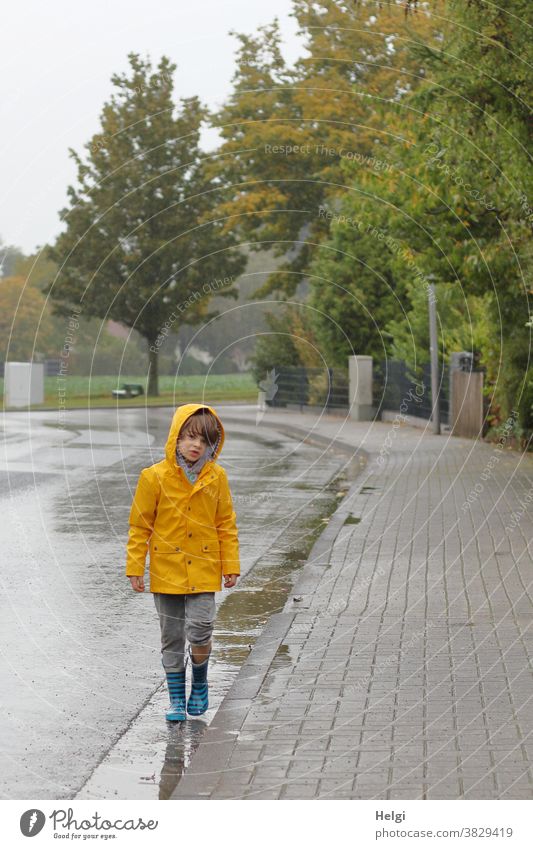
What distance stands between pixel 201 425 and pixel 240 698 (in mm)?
1300

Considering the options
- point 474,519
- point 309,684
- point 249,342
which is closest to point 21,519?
point 474,519

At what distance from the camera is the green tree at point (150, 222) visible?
39.4 meters

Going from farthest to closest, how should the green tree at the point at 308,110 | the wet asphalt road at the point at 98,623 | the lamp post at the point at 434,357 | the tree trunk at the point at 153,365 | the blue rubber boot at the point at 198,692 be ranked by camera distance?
1. the green tree at the point at 308,110
2. the tree trunk at the point at 153,365
3. the lamp post at the point at 434,357
4. the blue rubber boot at the point at 198,692
5. the wet asphalt road at the point at 98,623

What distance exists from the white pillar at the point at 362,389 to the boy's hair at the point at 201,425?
27976 millimetres

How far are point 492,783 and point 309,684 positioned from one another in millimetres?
1758

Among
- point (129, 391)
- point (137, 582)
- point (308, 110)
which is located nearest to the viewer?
point (137, 582)

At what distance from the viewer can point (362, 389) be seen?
113ft

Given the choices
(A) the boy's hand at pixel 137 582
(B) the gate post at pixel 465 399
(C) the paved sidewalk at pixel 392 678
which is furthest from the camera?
(B) the gate post at pixel 465 399

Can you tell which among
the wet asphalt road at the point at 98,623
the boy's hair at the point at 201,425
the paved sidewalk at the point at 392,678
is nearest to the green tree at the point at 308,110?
the wet asphalt road at the point at 98,623

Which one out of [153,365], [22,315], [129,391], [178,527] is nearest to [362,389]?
[153,365]

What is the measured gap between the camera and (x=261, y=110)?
40812mm

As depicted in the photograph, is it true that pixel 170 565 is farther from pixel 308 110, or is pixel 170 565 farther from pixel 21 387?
pixel 21 387

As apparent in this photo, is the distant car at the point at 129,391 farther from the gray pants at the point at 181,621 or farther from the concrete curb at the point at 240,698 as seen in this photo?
the gray pants at the point at 181,621
